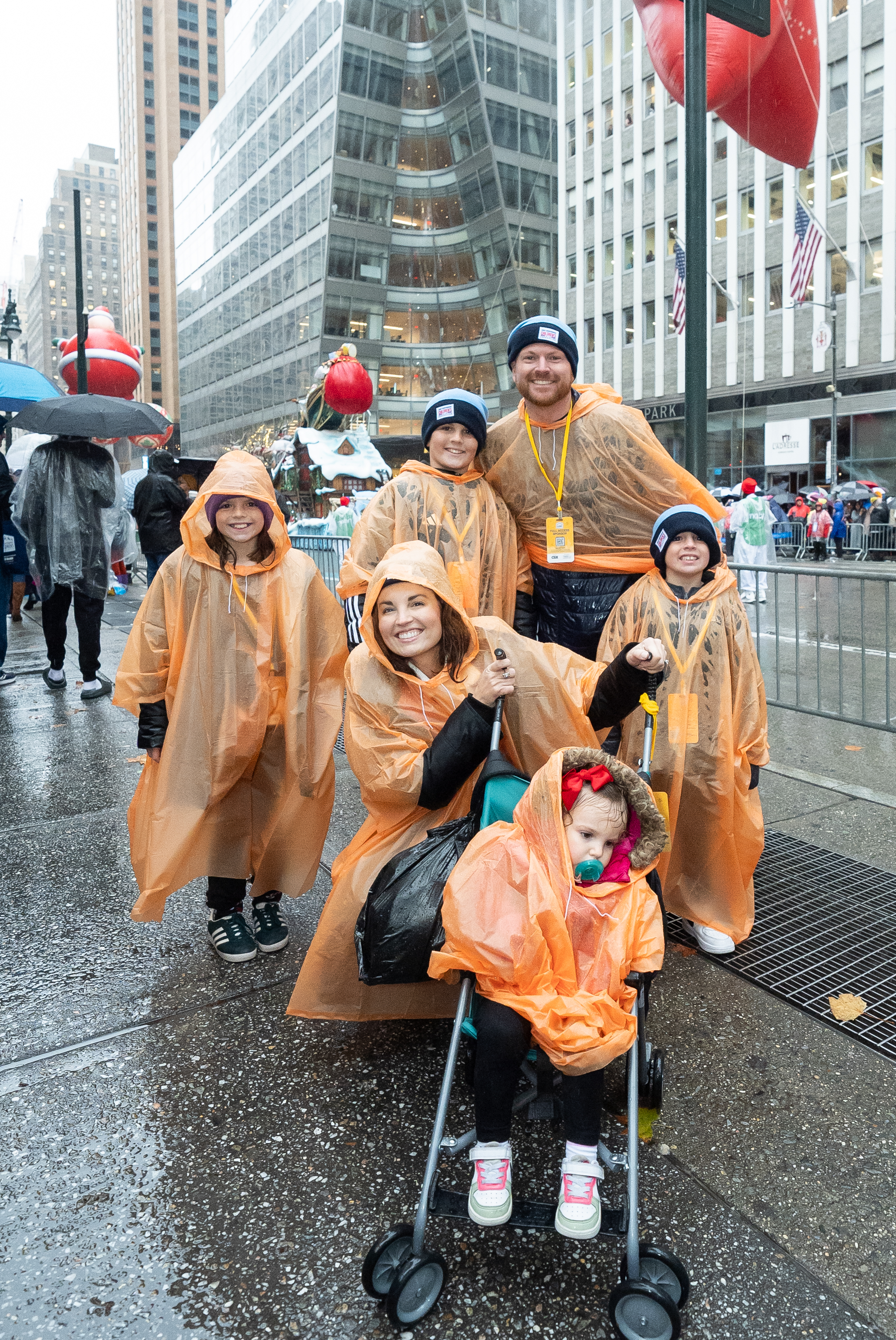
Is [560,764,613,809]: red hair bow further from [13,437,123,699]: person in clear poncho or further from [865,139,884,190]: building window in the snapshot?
[865,139,884,190]: building window

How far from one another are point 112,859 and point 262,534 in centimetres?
177

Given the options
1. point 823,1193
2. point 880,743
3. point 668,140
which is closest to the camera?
point 823,1193

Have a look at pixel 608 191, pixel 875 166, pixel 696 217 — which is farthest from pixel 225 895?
pixel 608 191

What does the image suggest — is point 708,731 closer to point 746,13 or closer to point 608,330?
point 746,13

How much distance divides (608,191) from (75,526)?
29370 millimetres

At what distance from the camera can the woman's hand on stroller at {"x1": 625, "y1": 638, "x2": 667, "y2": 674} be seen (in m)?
2.36

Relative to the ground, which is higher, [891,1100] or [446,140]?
[446,140]

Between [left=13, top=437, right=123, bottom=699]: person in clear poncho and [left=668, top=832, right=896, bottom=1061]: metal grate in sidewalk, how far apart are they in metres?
5.15

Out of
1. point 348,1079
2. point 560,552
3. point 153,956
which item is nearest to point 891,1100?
point 348,1079

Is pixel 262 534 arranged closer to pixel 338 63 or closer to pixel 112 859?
pixel 112 859

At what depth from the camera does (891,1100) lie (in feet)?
7.50

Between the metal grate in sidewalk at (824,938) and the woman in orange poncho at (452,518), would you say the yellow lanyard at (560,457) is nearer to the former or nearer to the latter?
the woman in orange poncho at (452,518)

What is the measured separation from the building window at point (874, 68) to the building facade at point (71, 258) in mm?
54481

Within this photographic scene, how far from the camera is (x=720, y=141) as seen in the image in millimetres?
26266
